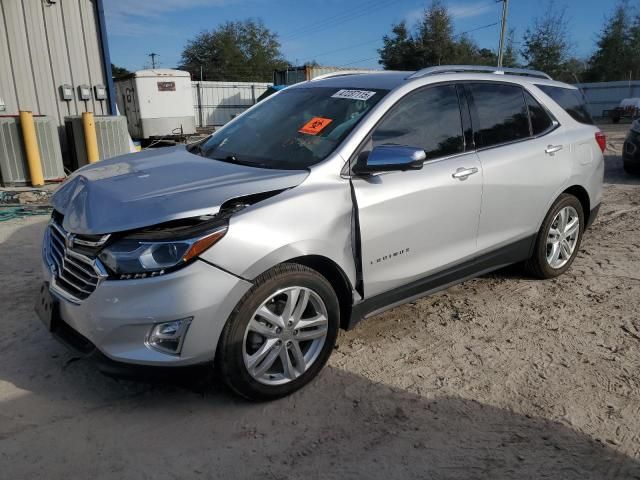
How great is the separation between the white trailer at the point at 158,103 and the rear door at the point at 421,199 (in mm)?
15932

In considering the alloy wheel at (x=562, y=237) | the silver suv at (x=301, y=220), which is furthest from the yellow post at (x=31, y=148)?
the alloy wheel at (x=562, y=237)

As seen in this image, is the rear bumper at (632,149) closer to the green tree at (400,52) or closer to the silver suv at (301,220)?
the silver suv at (301,220)

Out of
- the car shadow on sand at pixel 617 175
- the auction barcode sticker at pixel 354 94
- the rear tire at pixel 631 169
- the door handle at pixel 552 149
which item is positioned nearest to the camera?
the auction barcode sticker at pixel 354 94

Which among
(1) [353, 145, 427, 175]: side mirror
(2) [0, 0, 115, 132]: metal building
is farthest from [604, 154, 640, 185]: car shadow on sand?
(2) [0, 0, 115, 132]: metal building

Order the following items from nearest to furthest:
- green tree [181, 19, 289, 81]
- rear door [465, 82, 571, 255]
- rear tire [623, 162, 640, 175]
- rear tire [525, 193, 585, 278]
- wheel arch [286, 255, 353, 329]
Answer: wheel arch [286, 255, 353, 329], rear door [465, 82, 571, 255], rear tire [525, 193, 585, 278], rear tire [623, 162, 640, 175], green tree [181, 19, 289, 81]

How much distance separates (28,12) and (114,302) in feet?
31.8

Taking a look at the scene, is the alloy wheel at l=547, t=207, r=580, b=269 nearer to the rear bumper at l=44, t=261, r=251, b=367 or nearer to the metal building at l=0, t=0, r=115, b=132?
the rear bumper at l=44, t=261, r=251, b=367

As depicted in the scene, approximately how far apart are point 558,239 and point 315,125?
8.36 ft

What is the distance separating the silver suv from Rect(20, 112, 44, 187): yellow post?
6.57m

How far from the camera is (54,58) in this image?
10156 millimetres

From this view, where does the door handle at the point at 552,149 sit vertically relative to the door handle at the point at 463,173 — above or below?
above

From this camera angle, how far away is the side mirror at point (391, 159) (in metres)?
2.93

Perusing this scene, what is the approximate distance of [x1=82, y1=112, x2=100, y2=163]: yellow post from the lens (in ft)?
32.4

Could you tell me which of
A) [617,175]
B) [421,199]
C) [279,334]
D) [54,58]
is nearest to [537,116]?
[421,199]
